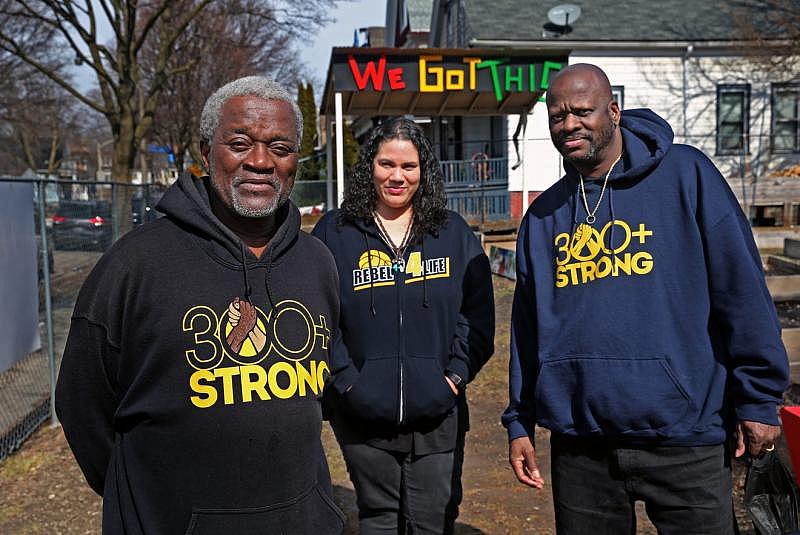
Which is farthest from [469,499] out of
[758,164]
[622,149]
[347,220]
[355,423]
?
[758,164]

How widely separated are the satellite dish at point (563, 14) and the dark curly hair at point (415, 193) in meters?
17.1

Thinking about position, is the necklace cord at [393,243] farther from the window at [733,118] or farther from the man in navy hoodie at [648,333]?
the window at [733,118]

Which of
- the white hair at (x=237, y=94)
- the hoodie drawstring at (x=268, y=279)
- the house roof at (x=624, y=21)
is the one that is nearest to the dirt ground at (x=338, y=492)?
the hoodie drawstring at (x=268, y=279)

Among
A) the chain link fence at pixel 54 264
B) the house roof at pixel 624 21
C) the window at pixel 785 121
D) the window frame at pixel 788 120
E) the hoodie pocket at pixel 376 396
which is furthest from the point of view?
the window at pixel 785 121

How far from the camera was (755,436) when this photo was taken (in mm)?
2441

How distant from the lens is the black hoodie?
199 cm

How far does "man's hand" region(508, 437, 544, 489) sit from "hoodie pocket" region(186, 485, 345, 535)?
0.86m

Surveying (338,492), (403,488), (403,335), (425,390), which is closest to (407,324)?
(403,335)

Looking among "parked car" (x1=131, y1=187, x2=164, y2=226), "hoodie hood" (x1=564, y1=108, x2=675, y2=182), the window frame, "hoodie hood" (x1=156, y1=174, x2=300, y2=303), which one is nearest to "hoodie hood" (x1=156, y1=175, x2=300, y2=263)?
"hoodie hood" (x1=156, y1=174, x2=300, y2=303)

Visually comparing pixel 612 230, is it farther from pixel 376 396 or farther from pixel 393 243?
pixel 376 396

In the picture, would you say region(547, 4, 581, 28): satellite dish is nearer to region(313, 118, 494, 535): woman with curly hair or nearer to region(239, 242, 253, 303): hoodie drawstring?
region(313, 118, 494, 535): woman with curly hair

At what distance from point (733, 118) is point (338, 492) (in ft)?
61.4

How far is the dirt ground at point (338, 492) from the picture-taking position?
4355mm

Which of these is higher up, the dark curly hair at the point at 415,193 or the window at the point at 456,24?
the window at the point at 456,24
